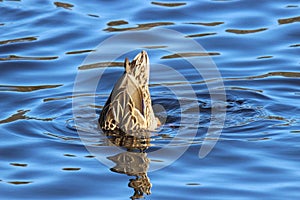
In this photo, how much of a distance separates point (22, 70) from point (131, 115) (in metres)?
3.15

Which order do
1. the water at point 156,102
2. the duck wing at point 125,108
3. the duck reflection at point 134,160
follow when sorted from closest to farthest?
the duck reflection at point 134,160 → the water at point 156,102 → the duck wing at point 125,108

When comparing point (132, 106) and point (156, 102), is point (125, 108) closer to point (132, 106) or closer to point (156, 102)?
point (132, 106)

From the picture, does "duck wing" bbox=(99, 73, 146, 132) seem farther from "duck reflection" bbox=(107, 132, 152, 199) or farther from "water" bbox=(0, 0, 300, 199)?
"water" bbox=(0, 0, 300, 199)

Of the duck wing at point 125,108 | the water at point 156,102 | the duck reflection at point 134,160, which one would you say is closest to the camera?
the duck reflection at point 134,160

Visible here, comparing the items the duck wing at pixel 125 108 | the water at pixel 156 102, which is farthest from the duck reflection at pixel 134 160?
the duck wing at pixel 125 108

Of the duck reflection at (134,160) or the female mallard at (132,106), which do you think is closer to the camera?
the duck reflection at (134,160)

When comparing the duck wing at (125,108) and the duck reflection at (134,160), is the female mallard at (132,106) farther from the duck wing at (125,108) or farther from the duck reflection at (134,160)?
the duck reflection at (134,160)

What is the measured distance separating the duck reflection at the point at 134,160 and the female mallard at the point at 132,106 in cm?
12

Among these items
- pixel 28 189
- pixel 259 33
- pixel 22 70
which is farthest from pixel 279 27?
pixel 28 189

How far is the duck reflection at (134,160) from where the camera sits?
9.16m

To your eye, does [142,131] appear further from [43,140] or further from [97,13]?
[97,13]

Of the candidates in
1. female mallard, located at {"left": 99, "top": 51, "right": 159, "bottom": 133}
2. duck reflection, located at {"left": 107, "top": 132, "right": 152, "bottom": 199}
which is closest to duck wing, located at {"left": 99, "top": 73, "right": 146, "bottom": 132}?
female mallard, located at {"left": 99, "top": 51, "right": 159, "bottom": 133}

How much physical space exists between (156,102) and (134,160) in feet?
6.88

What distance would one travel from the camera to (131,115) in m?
10.7
